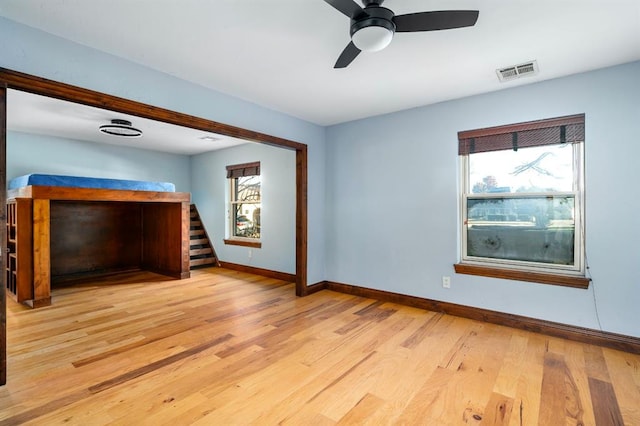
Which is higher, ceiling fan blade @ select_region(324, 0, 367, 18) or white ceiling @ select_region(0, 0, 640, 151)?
white ceiling @ select_region(0, 0, 640, 151)

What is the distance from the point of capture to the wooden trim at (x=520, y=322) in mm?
2613

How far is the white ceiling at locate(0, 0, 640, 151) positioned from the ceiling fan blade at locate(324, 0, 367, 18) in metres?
0.32

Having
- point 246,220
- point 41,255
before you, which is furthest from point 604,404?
point 41,255

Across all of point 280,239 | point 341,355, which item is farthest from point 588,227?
point 280,239

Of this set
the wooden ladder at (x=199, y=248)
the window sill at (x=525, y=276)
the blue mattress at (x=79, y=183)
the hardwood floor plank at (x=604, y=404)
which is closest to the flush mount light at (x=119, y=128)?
the blue mattress at (x=79, y=183)

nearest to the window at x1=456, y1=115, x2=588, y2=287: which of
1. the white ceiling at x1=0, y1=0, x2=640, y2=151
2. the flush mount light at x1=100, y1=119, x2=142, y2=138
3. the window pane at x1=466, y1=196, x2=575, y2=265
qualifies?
the window pane at x1=466, y1=196, x2=575, y2=265

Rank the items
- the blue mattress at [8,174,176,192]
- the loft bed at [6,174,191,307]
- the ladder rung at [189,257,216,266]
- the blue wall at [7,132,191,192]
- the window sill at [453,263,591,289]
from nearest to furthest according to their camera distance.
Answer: the window sill at [453,263,591,289], the loft bed at [6,174,191,307], the blue mattress at [8,174,176,192], the blue wall at [7,132,191,192], the ladder rung at [189,257,216,266]

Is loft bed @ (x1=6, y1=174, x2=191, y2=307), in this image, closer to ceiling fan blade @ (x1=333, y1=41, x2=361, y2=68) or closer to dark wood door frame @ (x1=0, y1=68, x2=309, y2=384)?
dark wood door frame @ (x1=0, y1=68, x2=309, y2=384)

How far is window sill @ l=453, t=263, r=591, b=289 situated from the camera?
2791 mm

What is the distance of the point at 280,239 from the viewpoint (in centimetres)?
524

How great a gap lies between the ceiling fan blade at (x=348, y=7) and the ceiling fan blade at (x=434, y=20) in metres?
0.22

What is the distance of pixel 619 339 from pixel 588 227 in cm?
96

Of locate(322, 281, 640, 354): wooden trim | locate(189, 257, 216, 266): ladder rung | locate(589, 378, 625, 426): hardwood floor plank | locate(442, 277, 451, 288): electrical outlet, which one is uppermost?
locate(442, 277, 451, 288): electrical outlet

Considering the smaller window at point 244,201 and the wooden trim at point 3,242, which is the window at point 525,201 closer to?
the smaller window at point 244,201
